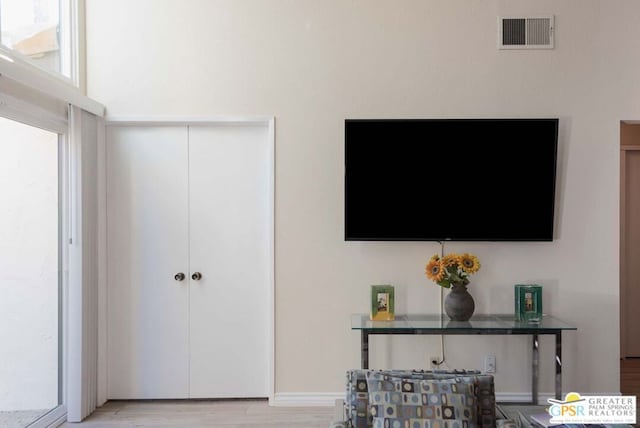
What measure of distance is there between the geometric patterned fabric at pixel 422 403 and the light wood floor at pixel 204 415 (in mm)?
1221

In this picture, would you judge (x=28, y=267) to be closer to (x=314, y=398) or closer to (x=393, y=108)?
(x=314, y=398)

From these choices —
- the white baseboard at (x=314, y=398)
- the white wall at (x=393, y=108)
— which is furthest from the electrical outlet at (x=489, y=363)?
the white baseboard at (x=314, y=398)

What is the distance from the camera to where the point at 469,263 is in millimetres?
2953

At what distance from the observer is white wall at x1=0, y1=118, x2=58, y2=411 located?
8.77ft

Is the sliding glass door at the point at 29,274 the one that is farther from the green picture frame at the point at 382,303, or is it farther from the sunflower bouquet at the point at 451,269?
the sunflower bouquet at the point at 451,269

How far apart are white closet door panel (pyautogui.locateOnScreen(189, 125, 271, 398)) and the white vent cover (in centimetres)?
194

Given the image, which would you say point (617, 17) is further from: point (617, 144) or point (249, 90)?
point (249, 90)

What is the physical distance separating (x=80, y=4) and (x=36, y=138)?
44.1 inches

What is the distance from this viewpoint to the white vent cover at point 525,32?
321 cm

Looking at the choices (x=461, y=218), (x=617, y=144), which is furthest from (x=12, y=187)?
(x=617, y=144)

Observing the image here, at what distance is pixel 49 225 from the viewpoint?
301cm

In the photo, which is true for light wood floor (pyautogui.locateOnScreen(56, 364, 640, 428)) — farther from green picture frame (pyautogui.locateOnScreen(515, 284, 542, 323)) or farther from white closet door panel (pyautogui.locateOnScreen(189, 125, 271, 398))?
green picture frame (pyautogui.locateOnScreen(515, 284, 542, 323))

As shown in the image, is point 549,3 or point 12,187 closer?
point 12,187

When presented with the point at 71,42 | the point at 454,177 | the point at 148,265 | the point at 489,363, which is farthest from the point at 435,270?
the point at 71,42
